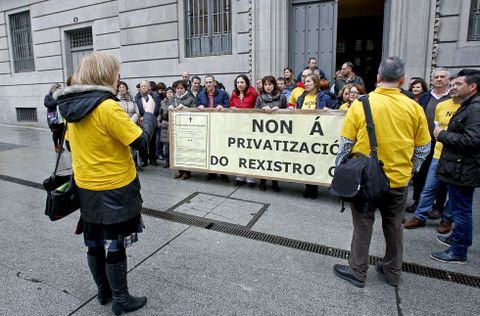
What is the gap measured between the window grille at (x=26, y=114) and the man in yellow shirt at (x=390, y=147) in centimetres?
1597

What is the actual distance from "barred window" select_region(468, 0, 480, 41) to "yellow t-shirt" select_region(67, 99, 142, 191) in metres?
7.69

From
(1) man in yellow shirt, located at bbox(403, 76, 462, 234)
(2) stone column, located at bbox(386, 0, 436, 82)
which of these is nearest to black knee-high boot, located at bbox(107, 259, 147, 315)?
(1) man in yellow shirt, located at bbox(403, 76, 462, 234)

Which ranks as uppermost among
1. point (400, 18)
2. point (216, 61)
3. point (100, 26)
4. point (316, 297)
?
point (100, 26)

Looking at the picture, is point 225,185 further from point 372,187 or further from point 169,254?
point 372,187

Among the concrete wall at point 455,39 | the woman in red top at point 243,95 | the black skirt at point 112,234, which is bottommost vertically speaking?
the black skirt at point 112,234

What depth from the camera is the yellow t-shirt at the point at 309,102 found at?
5.57 metres

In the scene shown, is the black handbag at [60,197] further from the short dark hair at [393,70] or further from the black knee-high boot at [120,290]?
the short dark hair at [393,70]

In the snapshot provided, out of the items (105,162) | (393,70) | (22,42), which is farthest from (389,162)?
(22,42)

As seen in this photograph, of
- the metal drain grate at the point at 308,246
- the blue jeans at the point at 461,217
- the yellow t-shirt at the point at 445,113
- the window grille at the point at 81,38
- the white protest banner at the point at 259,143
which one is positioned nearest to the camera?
the metal drain grate at the point at 308,246

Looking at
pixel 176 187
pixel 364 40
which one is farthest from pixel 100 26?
pixel 364 40

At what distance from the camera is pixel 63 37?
45.0 ft

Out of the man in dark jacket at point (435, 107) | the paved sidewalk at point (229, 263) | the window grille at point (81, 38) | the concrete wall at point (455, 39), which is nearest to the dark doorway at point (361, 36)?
the concrete wall at point (455, 39)

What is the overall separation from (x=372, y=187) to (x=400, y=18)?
6.31 metres

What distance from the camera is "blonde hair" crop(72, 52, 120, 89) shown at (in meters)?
2.36
